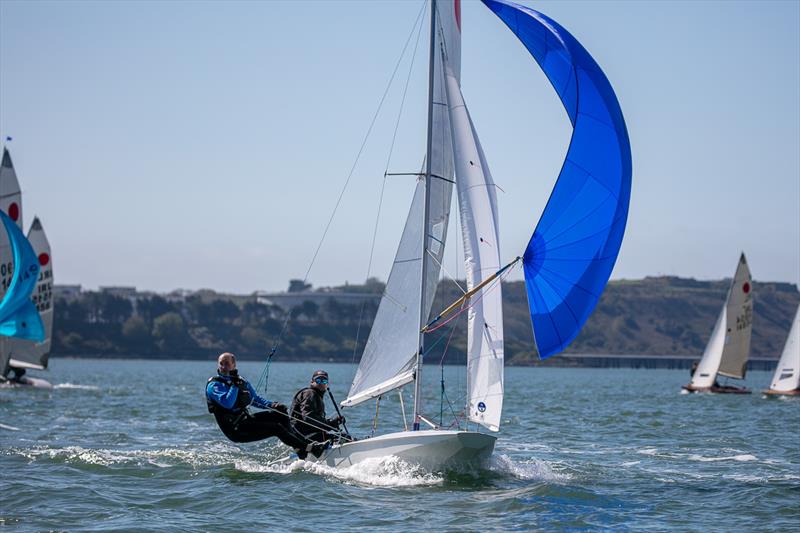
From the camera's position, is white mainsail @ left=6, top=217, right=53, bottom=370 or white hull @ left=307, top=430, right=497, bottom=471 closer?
white hull @ left=307, top=430, right=497, bottom=471

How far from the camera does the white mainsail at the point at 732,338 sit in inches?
2046

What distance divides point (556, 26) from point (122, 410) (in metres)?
22.4

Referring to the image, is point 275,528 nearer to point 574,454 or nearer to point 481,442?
point 481,442

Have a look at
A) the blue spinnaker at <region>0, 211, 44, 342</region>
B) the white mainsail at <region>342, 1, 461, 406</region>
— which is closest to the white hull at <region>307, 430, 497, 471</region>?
the white mainsail at <region>342, 1, 461, 406</region>

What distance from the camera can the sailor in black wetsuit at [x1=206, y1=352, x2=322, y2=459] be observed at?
17.0m

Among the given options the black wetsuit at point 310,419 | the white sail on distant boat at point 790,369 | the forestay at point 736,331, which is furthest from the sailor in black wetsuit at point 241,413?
the forestay at point 736,331

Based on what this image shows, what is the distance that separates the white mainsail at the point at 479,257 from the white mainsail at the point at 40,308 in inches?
1188

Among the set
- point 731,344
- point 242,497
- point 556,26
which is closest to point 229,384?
point 242,497

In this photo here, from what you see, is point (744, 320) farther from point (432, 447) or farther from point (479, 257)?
point (432, 447)

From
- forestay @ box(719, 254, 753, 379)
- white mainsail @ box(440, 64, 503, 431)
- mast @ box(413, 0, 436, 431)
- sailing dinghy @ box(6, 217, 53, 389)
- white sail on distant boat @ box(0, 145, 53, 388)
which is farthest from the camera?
forestay @ box(719, 254, 753, 379)

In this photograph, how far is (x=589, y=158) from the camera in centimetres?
1564

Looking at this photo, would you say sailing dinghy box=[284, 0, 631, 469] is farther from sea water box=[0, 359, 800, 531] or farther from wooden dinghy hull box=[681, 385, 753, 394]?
wooden dinghy hull box=[681, 385, 753, 394]

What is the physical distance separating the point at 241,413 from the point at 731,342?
3977cm

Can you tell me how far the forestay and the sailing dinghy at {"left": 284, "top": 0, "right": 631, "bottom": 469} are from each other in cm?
3841
